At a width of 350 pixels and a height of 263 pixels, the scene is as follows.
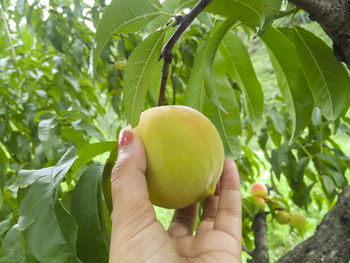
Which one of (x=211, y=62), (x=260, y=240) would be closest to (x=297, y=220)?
(x=260, y=240)

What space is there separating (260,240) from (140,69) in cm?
97

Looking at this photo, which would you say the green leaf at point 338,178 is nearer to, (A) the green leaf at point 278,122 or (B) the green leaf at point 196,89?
(A) the green leaf at point 278,122

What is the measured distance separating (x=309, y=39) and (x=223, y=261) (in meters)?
0.37

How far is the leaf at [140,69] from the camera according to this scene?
412mm

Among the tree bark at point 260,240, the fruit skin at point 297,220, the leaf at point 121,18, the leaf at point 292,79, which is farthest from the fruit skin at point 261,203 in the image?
the leaf at point 121,18

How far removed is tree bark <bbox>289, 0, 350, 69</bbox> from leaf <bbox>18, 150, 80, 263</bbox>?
0.38 m

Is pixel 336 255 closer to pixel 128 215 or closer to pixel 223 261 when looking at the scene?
pixel 223 261

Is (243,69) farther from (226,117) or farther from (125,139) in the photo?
(125,139)

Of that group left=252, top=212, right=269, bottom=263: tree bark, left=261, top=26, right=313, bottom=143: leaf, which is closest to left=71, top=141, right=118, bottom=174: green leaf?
left=261, top=26, right=313, bottom=143: leaf

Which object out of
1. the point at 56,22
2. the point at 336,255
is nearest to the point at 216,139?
the point at 336,255

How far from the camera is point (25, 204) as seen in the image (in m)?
0.40

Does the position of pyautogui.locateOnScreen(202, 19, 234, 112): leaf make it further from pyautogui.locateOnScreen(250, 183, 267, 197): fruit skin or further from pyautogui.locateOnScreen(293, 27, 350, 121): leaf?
pyautogui.locateOnScreen(250, 183, 267, 197): fruit skin

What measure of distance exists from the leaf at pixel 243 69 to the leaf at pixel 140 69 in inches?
9.0

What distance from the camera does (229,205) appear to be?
1.85 ft
